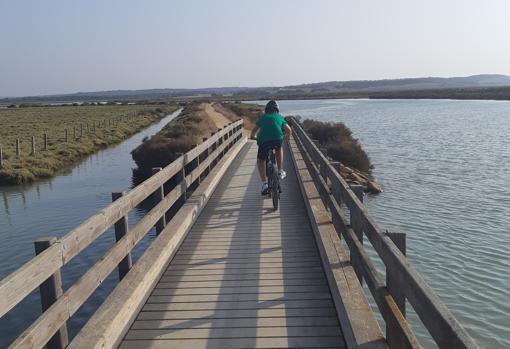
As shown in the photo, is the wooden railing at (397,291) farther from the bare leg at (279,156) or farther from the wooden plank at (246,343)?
the bare leg at (279,156)

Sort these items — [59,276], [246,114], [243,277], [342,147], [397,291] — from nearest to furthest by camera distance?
1. [397,291]
2. [59,276]
3. [243,277]
4. [342,147]
5. [246,114]

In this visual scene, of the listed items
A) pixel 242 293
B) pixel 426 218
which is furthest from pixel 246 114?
pixel 242 293

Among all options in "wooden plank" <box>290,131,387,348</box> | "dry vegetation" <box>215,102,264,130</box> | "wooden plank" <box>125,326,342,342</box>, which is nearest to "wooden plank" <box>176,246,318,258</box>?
"wooden plank" <box>290,131,387,348</box>

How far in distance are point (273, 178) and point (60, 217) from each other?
832cm

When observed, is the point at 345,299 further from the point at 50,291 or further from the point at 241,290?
the point at 50,291

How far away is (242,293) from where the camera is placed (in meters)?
5.38

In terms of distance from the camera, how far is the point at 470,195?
58.0 ft

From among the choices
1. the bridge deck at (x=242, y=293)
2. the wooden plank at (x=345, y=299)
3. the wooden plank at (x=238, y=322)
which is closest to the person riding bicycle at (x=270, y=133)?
the bridge deck at (x=242, y=293)

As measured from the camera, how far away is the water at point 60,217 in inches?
345

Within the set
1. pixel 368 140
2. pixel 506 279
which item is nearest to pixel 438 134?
pixel 368 140

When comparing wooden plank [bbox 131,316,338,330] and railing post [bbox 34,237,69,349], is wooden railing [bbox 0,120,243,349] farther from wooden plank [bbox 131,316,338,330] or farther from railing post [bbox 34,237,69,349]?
wooden plank [bbox 131,316,338,330]

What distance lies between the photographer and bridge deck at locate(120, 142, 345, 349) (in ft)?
14.5

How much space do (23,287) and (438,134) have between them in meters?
40.3

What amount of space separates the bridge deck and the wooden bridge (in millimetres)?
13
